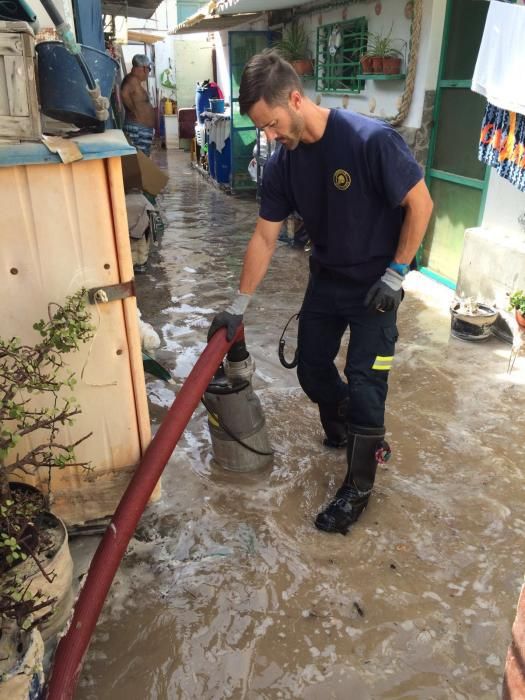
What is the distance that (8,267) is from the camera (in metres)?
2.20

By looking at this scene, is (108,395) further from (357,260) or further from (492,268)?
(492,268)

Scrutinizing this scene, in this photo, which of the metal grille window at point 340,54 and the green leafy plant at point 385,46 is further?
the metal grille window at point 340,54

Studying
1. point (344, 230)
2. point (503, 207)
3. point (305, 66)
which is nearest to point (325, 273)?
point (344, 230)

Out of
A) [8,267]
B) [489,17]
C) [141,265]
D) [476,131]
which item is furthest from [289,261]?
[8,267]

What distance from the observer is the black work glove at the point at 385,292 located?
256 centimetres

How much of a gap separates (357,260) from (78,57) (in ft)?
4.48

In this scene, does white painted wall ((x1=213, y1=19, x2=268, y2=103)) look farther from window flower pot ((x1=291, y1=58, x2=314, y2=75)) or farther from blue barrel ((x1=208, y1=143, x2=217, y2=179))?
window flower pot ((x1=291, y1=58, x2=314, y2=75))

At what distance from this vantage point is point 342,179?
2525 mm

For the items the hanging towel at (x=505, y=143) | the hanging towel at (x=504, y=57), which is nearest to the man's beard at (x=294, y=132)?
the hanging towel at (x=504, y=57)

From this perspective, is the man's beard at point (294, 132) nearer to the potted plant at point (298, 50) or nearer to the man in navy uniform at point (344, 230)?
the man in navy uniform at point (344, 230)

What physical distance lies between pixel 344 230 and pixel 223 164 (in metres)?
9.41

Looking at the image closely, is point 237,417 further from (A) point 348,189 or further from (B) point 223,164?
(B) point 223,164

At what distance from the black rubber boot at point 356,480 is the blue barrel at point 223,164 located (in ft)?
30.8

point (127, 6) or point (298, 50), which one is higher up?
point (127, 6)
